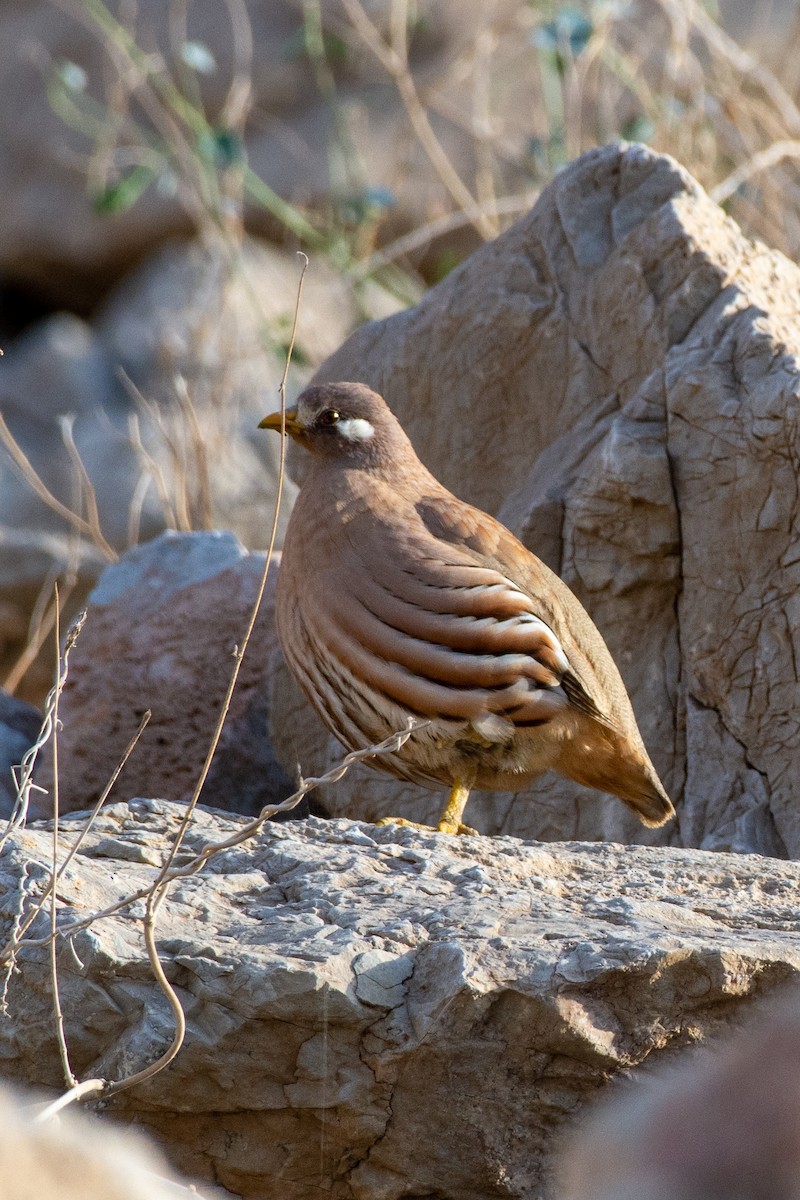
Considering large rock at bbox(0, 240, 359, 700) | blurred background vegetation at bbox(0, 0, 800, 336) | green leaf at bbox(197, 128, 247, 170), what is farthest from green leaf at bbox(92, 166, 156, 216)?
large rock at bbox(0, 240, 359, 700)

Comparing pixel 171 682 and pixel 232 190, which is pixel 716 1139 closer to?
pixel 171 682

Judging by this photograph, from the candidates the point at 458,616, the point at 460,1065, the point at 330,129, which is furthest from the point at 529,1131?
the point at 330,129

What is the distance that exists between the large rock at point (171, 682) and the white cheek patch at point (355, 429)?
1.06 meters

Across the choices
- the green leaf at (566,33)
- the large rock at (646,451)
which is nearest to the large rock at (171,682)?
the large rock at (646,451)

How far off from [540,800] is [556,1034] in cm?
286

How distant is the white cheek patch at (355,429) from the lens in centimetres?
611

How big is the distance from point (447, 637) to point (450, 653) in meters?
0.06

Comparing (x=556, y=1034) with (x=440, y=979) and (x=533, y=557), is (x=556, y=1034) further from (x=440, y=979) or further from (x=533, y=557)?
(x=533, y=557)

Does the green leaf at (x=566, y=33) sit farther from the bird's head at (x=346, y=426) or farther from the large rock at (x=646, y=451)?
the bird's head at (x=346, y=426)

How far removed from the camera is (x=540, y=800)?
6.40 metres

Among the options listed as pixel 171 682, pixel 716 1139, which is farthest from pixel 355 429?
pixel 716 1139

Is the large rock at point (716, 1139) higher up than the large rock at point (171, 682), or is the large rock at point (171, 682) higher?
the large rock at point (171, 682)

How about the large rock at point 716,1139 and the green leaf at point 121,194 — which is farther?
the green leaf at point 121,194

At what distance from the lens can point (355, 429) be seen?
20.1ft
